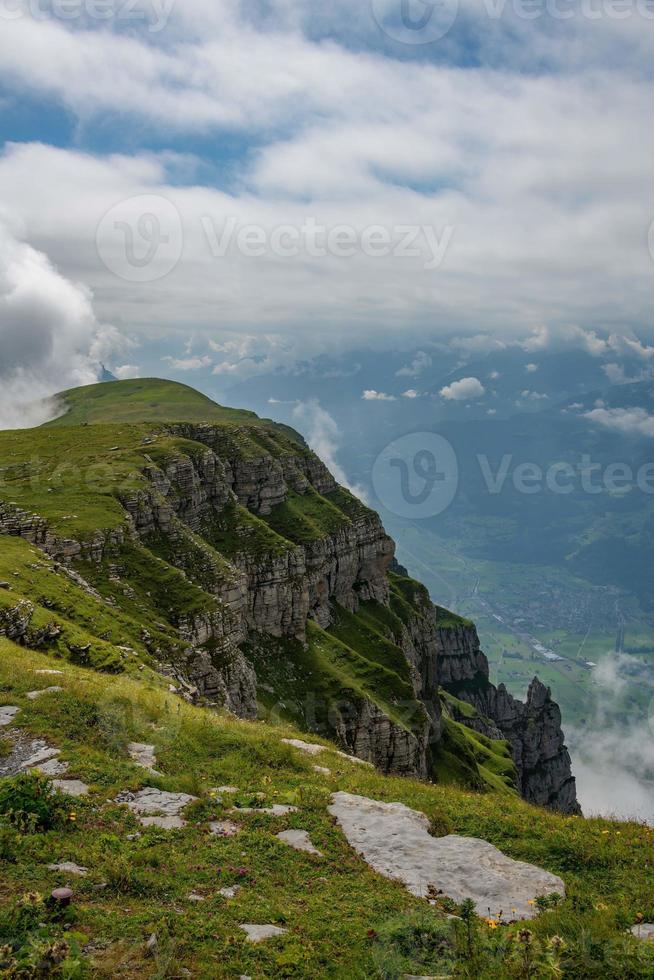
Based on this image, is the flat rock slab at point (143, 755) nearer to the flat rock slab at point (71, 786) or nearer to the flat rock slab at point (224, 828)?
the flat rock slab at point (71, 786)

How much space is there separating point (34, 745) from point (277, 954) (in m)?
11.9

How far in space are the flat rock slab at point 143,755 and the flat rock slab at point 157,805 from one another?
5.25 feet

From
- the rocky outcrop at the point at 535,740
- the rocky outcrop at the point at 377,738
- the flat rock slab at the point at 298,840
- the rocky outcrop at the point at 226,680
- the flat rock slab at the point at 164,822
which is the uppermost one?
the flat rock slab at the point at 164,822

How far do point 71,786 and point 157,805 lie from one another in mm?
2563

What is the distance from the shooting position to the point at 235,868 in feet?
48.6

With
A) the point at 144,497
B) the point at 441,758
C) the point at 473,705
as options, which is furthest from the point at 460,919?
the point at 473,705

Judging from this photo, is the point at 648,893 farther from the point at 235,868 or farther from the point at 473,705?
the point at 473,705

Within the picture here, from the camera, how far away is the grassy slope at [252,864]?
1164 centimetres

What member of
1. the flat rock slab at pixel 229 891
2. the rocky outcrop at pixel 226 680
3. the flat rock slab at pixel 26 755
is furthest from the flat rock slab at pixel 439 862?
the rocky outcrop at pixel 226 680

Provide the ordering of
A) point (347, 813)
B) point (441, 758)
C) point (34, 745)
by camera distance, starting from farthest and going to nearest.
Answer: point (441, 758) → point (34, 745) → point (347, 813)

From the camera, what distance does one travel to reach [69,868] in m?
13.9

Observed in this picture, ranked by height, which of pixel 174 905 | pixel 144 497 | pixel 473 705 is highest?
pixel 144 497

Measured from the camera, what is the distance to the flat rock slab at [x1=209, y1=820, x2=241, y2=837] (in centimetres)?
1650

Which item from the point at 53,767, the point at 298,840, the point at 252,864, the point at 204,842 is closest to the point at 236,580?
the point at 53,767
